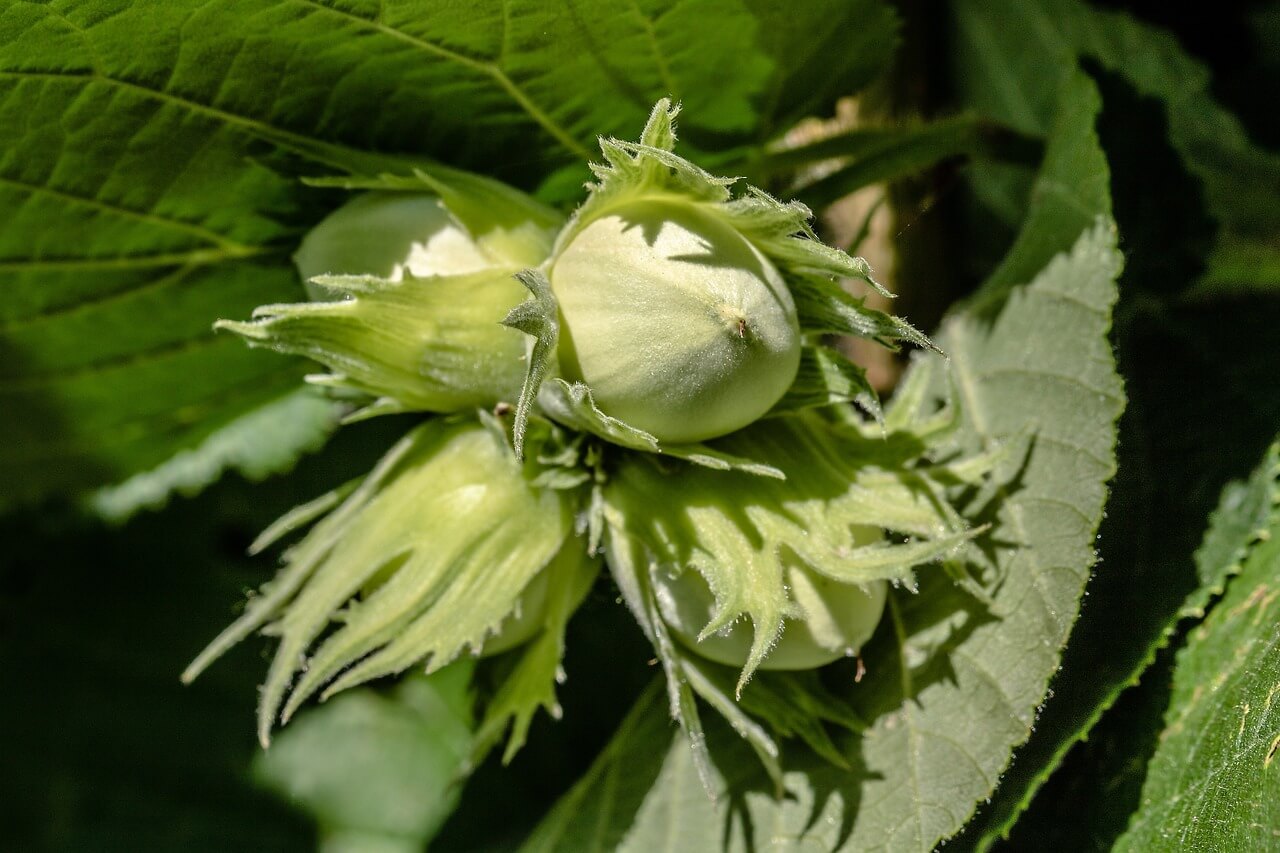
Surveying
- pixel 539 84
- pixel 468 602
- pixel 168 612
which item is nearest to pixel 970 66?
pixel 539 84

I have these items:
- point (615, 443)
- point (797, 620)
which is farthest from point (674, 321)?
point (797, 620)

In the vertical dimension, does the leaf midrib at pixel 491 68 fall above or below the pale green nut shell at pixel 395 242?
above

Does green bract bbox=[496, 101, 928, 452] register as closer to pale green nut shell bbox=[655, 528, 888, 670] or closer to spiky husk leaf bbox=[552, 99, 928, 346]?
spiky husk leaf bbox=[552, 99, 928, 346]

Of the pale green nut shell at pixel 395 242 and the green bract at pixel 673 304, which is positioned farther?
the pale green nut shell at pixel 395 242

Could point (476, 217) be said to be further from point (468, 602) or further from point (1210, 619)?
point (1210, 619)

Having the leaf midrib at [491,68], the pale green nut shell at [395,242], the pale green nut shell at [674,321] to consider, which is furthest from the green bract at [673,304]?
the leaf midrib at [491,68]

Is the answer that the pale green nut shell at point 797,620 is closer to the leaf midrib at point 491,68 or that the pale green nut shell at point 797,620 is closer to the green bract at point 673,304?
the green bract at point 673,304
